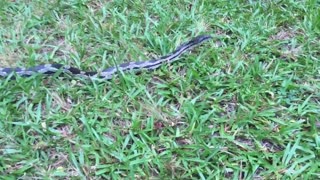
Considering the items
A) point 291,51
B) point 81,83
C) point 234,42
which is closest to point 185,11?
point 234,42

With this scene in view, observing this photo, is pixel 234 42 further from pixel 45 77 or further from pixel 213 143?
pixel 45 77

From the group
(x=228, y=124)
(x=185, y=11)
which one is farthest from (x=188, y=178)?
(x=185, y=11)

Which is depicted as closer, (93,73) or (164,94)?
(164,94)

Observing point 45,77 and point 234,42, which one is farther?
point 234,42

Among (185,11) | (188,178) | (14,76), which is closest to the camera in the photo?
(188,178)

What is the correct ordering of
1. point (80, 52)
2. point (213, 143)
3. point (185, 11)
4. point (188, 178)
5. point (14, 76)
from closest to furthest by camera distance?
1. point (188, 178)
2. point (213, 143)
3. point (14, 76)
4. point (80, 52)
5. point (185, 11)

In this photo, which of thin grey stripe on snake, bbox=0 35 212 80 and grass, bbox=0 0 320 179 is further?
thin grey stripe on snake, bbox=0 35 212 80

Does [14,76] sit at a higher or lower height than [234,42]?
lower

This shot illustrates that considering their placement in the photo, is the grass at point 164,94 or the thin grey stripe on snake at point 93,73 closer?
the grass at point 164,94
